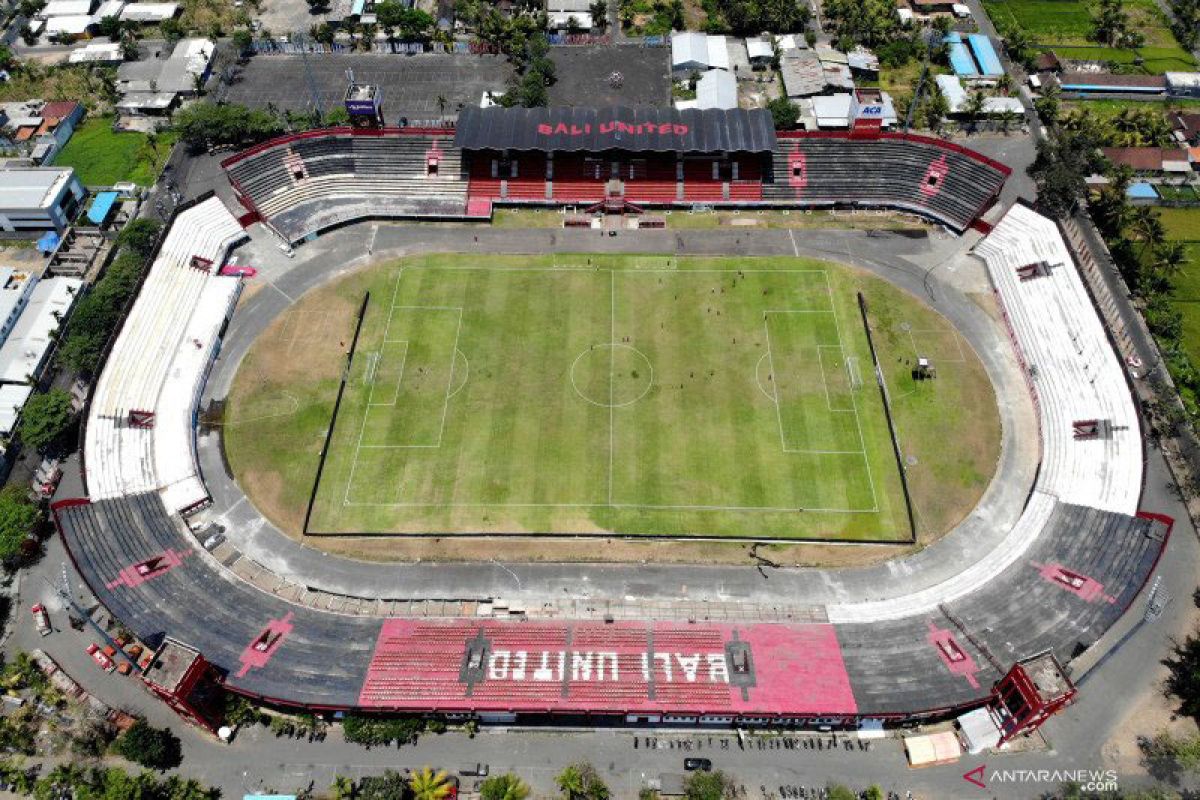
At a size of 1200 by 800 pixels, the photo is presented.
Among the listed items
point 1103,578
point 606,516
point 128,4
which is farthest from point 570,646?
point 128,4

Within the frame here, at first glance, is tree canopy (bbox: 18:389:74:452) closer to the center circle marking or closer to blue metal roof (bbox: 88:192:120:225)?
blue metal roof (bbox: 88:192:120:225)

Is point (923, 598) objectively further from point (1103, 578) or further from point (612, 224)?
point (612, 224)

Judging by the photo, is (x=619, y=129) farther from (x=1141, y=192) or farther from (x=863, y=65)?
(x=1141, y=192)

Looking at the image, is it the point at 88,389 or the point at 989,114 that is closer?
the point at 88,389

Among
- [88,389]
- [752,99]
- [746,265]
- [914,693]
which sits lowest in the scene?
[914,693]

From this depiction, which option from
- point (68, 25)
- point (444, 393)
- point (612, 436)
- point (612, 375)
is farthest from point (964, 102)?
point (68, 25)

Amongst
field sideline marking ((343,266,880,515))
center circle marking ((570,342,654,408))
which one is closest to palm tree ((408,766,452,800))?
field sideline marking ((343,266,880,515))
